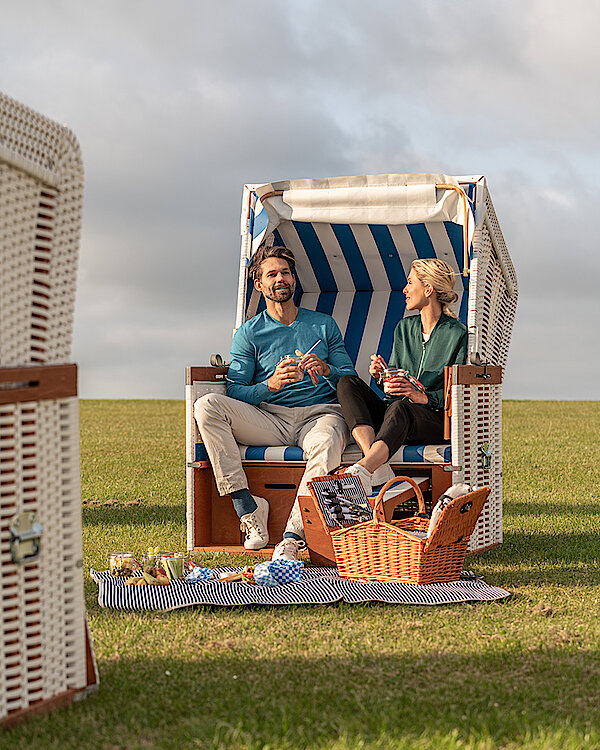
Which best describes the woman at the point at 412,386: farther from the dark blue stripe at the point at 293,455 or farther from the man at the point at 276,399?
the dark blue stripe at the point at 293,455

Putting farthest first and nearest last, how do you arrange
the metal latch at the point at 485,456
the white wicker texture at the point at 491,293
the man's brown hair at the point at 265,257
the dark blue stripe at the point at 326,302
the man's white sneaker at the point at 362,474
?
the dark blue stripe at the point at 326,302 → the man's brown hair at the point at 265,257 → the white wicker texture at the point at 491,293 → the metal latch at the point at 485,456 → the man's white sneaker at the point at 362,474

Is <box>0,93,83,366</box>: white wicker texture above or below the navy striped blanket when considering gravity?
above

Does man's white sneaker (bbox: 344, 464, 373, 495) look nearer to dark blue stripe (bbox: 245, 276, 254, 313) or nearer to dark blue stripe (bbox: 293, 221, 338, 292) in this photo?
dark blue stripe (bbox: 245, 276, 254, 313)

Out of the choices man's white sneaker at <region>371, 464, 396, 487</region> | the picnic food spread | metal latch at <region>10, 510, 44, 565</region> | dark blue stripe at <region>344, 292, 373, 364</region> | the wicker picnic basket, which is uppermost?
dark blue stripe at <region>344, 292, 373, 364</region>

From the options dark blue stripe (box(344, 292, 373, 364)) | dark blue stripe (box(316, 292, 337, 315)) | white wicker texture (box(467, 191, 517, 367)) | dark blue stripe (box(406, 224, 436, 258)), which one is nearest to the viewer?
white wicker texture (box(467, 191, 517, 367))

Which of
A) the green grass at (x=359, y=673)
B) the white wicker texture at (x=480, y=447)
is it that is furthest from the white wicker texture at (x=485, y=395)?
the green grass at (x=359, y=673)

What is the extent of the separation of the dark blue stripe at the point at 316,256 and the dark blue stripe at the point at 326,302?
35 millimetres

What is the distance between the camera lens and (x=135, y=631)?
322cm

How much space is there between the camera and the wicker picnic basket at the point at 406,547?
3857 mm

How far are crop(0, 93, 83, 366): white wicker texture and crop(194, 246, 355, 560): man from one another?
7.39 feet

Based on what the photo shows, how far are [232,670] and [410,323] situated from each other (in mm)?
2915

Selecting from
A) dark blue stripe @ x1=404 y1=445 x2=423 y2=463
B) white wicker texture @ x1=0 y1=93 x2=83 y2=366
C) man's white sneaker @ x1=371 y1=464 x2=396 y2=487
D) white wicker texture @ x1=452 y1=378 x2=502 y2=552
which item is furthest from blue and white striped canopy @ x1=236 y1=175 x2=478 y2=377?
white wicker texture @ x1=0 y1=93 x2=83 y2=366

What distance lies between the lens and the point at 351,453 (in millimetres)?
4883

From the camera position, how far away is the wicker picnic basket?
152 inches
